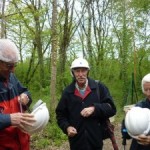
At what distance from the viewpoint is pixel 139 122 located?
3.37 m

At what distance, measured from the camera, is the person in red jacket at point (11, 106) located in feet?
9.37

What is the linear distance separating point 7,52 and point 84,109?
1.46m

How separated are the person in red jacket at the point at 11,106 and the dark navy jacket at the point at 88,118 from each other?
40.3 inches

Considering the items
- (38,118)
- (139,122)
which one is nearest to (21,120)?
(38,118)

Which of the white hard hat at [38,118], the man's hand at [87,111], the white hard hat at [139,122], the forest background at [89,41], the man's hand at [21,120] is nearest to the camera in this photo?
the man's hand at [21,120]

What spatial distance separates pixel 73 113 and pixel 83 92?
287 millimetres

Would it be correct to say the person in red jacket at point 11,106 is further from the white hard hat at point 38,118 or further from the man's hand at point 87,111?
the man's hand at point 87,111

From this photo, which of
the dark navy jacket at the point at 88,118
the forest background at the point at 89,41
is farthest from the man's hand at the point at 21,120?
the forest background at the point at 89,41

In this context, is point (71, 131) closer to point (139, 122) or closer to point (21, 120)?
point (139, 122)

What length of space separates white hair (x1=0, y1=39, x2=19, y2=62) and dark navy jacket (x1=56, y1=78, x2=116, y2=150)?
4.56ft

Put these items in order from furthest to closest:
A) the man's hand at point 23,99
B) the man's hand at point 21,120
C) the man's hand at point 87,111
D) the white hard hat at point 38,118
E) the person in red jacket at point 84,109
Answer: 1. the person in red jacket at point 84,109
2. the man's hand at point 87,111
3. the man's hand at point 23,99
4. the white hard hat at point 38,118
5. the man's hand at point 21,120

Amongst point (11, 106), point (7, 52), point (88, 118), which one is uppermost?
point (7, 52)

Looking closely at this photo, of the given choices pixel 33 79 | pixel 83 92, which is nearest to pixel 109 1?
pixel 33 79

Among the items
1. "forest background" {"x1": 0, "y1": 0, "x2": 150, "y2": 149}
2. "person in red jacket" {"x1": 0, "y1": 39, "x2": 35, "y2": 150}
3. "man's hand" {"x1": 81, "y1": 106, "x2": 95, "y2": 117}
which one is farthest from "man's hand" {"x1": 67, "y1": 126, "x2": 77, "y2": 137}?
"forest background" {"x1": 0, "y1": 0, "x2": 150, "y2": 149}
